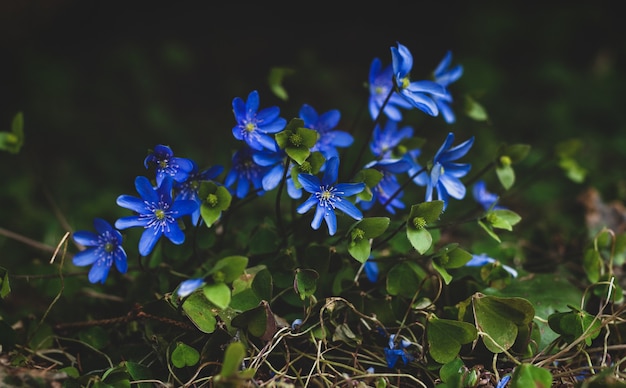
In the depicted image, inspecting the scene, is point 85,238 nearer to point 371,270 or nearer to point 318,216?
point 318,216

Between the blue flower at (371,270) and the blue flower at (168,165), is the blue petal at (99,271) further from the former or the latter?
the blue flower at (371,270)

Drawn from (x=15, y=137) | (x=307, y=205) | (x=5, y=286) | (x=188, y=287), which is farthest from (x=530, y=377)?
(x=15, y=137)

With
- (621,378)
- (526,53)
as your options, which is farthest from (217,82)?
(621,378)

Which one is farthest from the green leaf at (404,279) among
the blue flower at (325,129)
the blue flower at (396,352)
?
the blue flower at (325,129)

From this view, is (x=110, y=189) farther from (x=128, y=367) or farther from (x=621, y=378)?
(x=621, y=378)

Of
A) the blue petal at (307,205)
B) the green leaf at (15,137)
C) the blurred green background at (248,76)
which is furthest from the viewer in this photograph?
the blurred green background at (248,76)

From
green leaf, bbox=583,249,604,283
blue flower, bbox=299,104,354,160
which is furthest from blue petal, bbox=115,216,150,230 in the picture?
green leaf, bbox=583,249,604,283
